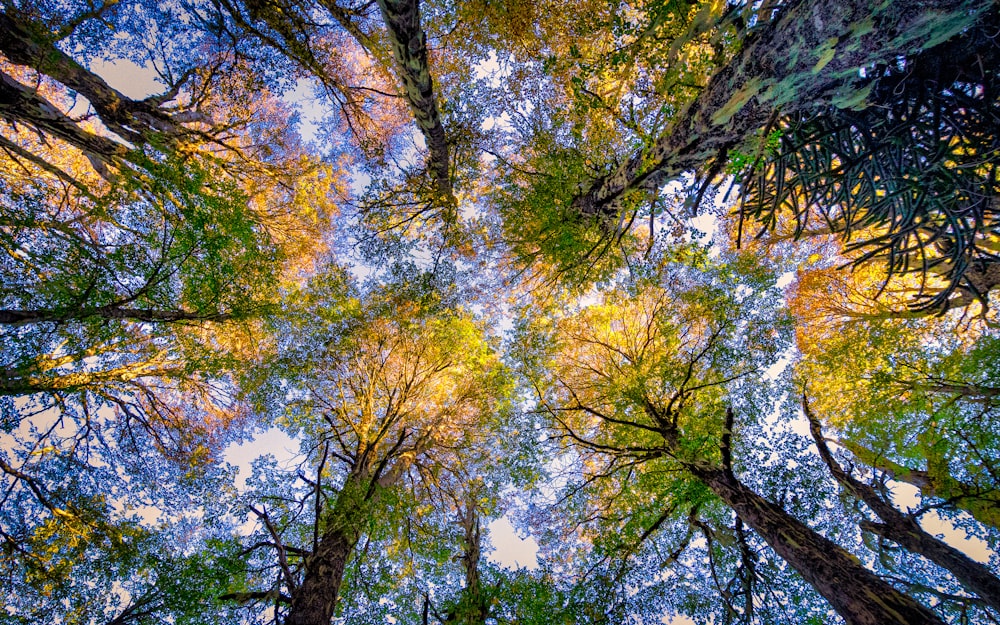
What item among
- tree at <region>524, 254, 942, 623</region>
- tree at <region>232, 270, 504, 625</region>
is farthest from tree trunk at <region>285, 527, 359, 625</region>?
tree at <region>524, 254, 942, 623</region>

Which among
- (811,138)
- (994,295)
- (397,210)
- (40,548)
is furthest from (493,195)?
(40,548)

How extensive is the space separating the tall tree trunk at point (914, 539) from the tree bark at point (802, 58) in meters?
7.76

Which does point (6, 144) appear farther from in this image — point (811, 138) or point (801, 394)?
point (801, 394)

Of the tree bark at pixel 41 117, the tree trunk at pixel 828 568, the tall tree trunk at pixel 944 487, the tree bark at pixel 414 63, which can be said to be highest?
the tree bark at pixel 41 117

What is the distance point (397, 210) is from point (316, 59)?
11.9 ft

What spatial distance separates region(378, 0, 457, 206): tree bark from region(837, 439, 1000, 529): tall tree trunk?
10.7 metres

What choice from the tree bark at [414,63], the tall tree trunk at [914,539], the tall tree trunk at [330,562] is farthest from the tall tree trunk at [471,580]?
the tree bark at [414,63]

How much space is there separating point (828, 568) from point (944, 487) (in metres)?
5.40

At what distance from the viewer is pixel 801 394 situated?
26.8 ft

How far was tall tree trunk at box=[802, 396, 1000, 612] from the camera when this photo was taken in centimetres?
545

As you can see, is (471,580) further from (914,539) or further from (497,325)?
(914,539)

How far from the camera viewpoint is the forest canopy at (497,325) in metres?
Answer: 3.95

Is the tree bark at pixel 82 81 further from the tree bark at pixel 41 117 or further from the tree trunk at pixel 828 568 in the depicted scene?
the tree trunk at pixel 828 568

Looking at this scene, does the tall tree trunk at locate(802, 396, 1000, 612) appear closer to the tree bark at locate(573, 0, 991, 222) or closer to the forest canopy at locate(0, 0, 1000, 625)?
the forest canopy at locate(0, 0, 1000, 625)
